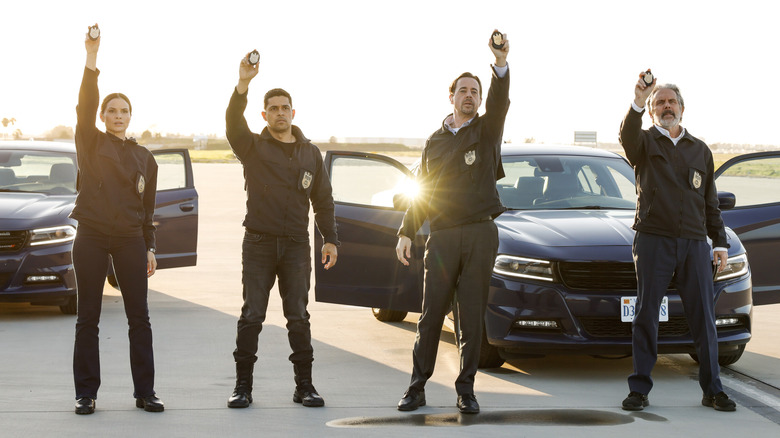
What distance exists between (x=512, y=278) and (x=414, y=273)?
99 centimetres

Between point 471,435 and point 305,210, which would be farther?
point 305,210

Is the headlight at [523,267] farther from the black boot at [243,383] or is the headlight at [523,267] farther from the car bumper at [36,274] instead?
the car bumper at [36,274]

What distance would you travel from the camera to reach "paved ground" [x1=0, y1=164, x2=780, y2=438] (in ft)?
18.6

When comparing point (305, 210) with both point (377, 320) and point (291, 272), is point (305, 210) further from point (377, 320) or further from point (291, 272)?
point (377, 320)

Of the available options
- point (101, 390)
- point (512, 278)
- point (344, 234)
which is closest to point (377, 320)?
point (344, 234)

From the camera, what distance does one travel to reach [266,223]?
6.10 meters

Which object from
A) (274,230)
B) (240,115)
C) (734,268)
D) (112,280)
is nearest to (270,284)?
(274,230)

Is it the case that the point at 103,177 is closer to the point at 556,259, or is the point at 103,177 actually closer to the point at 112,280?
the point at 556,259

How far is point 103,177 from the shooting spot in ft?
19.5

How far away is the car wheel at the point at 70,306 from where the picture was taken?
9711 millimetres

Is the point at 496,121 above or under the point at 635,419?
above

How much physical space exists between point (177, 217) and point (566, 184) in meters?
3.96

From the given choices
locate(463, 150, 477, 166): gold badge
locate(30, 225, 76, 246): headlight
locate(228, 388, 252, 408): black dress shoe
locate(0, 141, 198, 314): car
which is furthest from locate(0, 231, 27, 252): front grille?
locate(463, 150, 477, 166): gold badge

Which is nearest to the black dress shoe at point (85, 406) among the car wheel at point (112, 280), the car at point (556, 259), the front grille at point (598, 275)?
the car at point (556, 259)
